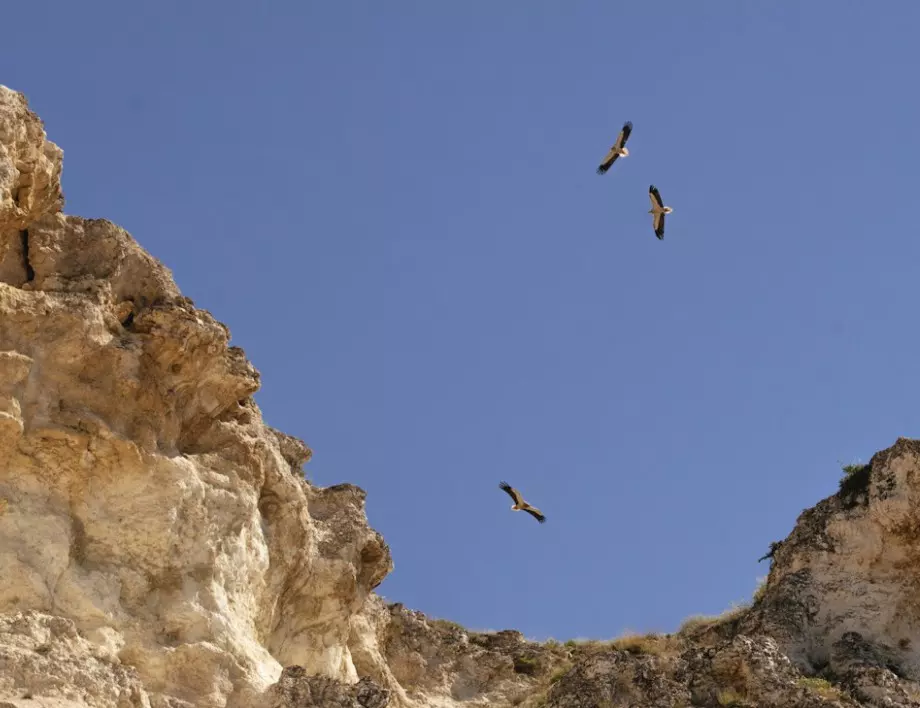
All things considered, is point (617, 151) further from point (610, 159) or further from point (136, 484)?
point (136, 484)

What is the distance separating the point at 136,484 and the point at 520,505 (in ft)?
32.0

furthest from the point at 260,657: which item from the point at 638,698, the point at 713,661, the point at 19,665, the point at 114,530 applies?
the point at 713,661

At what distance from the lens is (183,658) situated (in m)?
17.5

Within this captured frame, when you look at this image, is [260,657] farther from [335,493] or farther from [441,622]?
[441,622]

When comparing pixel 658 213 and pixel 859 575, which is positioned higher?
Result: pixel 658 213

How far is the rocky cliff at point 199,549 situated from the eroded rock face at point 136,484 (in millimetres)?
32

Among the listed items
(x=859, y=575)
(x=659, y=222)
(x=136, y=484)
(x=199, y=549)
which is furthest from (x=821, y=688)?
(x=136, y=484)

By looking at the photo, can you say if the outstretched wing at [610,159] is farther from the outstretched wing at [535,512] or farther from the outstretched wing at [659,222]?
the outstretched wing at [535,512]

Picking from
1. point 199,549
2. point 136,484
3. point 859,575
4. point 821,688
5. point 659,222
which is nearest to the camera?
point 136,484

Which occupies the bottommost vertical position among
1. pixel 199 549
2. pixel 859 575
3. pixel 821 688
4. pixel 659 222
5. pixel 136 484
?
pixel 821 688

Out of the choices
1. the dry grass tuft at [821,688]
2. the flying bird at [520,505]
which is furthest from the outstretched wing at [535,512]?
the dry grass tuft at [821,688]

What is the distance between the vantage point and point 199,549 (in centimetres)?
1891

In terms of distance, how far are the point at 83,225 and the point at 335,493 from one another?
6554 millimetres

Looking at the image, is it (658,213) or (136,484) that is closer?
(136,484)
